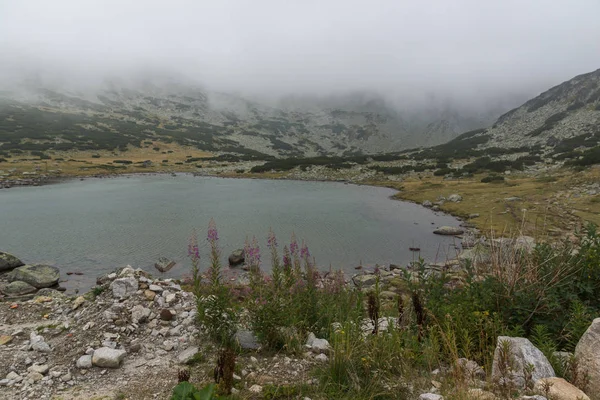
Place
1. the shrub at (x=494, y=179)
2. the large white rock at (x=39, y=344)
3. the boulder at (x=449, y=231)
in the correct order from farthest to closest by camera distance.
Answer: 1. the shrub at (x=494, y=179)
2. the boulder at (x=449, y=231)
3. the large white rock at (x=39, y=344)

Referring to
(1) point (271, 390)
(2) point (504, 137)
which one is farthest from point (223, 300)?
(2) point (504, 137)

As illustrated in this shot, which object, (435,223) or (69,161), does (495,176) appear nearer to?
(435,223)

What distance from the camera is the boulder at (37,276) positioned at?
16375mm

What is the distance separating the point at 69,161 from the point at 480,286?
103m

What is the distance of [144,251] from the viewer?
23062 millimetres

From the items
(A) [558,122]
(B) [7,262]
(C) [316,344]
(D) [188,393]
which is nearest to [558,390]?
(C) [316,344]

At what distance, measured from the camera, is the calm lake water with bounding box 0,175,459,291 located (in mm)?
22188

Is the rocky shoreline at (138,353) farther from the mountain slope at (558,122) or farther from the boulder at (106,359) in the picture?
the mountain slope at (558,122)

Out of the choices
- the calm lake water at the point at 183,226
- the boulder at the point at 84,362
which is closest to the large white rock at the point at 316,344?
the boulder at the point at 84,362

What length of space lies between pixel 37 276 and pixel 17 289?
119 centimetres

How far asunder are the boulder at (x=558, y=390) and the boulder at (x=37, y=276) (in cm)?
1995

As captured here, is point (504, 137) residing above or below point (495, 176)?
above

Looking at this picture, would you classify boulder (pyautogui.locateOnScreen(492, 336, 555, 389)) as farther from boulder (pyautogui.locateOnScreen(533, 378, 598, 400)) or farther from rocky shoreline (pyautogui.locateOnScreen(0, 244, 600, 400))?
boulder (pyautogui.locateOnScreen(533, 378, 598, 400))

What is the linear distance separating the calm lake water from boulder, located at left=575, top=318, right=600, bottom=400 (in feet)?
30.0
